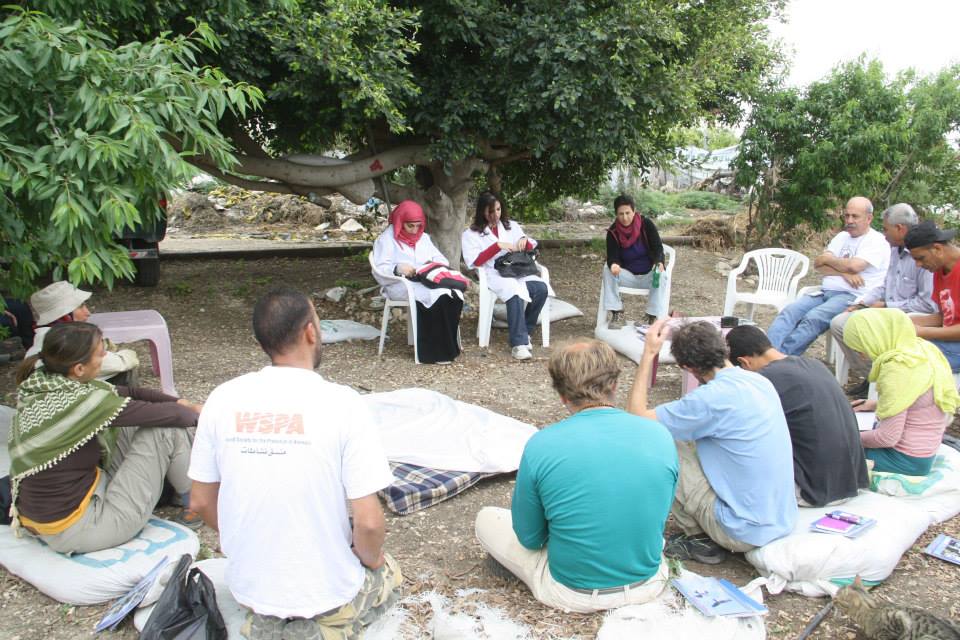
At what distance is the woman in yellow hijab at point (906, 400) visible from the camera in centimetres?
332

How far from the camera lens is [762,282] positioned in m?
6.88

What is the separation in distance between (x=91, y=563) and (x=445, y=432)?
73.8 inches

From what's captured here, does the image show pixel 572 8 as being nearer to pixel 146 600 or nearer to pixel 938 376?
pixel 938 376

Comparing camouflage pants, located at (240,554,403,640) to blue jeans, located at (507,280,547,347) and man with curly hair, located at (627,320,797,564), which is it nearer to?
man with curly hair, located at (627,320,797,564)

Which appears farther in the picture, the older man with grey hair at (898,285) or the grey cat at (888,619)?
the older man with grey hair at (898,285)

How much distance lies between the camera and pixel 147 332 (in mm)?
4602

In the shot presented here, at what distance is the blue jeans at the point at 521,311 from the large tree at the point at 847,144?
15.2 ft

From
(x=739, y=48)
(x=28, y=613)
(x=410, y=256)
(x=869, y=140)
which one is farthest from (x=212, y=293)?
(x=869, y=140)

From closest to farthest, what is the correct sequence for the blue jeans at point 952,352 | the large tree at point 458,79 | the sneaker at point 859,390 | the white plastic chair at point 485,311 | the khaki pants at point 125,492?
1. the khaki pants at point 125,492
2. the blue jeans at point 952,352
3. the sneaker at point 859,390
4. the large tree at point 458,79
5. the white plastic chair at point 485,311

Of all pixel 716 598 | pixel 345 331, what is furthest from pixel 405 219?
pixel 716 598

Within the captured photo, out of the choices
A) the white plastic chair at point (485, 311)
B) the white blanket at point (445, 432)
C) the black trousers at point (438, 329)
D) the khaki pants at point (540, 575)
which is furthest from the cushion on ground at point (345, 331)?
the khaki pants at point (540, 575)

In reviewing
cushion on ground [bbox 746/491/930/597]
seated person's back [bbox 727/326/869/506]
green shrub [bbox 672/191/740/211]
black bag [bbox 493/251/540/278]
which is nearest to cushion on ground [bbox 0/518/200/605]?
cushion on ground [bbox 746/491/930/597]

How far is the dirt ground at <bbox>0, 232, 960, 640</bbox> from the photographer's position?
8.73ft

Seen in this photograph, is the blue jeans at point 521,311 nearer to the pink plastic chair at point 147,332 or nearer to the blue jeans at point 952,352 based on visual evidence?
the pink plastic chair at point 147,332
